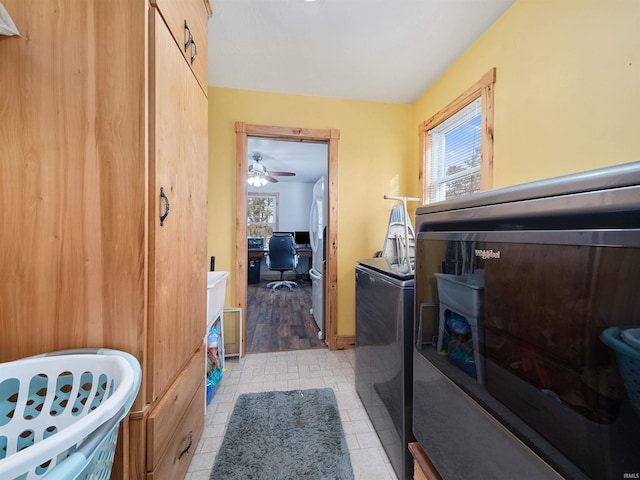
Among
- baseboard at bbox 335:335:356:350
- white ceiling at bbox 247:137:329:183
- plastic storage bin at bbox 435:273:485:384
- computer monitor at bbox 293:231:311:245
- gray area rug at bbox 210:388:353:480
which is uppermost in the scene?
white ceiling at bbox 247:137:329:183

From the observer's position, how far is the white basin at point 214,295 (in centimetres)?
163

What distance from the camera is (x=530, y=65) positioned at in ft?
4.52

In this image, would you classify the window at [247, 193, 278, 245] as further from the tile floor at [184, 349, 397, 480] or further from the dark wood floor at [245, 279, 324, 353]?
the tile floor at [184, 349, 397, 480]

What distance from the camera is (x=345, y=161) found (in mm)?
2463

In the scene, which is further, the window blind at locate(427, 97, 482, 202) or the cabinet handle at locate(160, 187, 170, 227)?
the window blind at locate(427, 97, 482, 202)

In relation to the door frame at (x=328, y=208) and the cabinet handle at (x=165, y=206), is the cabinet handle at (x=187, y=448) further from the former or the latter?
the door frame at (x=328, y=208)

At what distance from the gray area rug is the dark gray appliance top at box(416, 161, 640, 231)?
52.4 inches

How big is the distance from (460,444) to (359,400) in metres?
1.12

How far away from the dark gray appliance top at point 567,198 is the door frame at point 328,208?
71.5 inches

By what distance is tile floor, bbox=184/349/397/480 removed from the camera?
48.1 inches

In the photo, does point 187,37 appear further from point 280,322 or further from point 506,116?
point 280,322

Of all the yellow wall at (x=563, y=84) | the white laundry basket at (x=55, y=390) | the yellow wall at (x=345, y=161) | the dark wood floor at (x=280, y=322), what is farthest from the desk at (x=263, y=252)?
the white laundry basket at (x=55, y=390)

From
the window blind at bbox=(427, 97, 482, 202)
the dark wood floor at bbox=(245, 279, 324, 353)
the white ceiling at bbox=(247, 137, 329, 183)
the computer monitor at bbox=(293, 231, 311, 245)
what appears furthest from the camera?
the computer monitor at bbox=(293, 231, 311, 245)

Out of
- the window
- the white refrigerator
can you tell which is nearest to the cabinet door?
the white refrigerator
